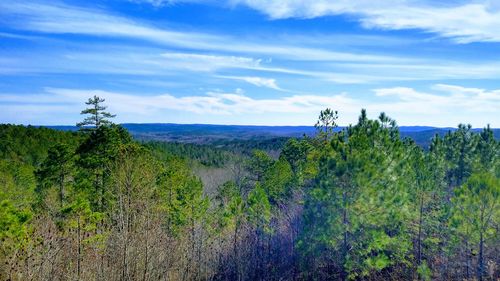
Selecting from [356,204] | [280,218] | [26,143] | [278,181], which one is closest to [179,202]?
[280,218]

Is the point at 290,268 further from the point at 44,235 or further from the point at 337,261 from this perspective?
the point at 44,235

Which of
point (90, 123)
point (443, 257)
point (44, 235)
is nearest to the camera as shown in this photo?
point (44, 235)

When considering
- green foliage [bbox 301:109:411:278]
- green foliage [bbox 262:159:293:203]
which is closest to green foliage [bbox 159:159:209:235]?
green foliage [bbox 301:109:411:278]

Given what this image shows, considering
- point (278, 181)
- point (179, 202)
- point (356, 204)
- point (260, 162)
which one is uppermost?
point (356, 204)

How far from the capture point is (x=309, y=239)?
66.7 feet

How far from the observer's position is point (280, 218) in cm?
3384

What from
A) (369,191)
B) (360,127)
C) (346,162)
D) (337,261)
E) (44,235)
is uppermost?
(360,127)

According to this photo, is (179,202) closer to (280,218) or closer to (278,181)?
(280,218)

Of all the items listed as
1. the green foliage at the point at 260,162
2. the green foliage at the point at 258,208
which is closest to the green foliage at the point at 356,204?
the green foliage at the point at 258,208

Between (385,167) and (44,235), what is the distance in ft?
50.2

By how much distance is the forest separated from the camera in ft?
56.6

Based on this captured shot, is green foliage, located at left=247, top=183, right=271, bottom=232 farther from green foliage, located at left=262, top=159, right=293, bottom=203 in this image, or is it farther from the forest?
green foliage, located at left=262, top=159, right=293, bottom=203

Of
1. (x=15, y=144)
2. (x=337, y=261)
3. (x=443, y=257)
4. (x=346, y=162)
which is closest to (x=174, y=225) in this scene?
(x=337, y=261)

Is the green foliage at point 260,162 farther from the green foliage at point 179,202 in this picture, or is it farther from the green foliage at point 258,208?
the green foliage at point 258,208
